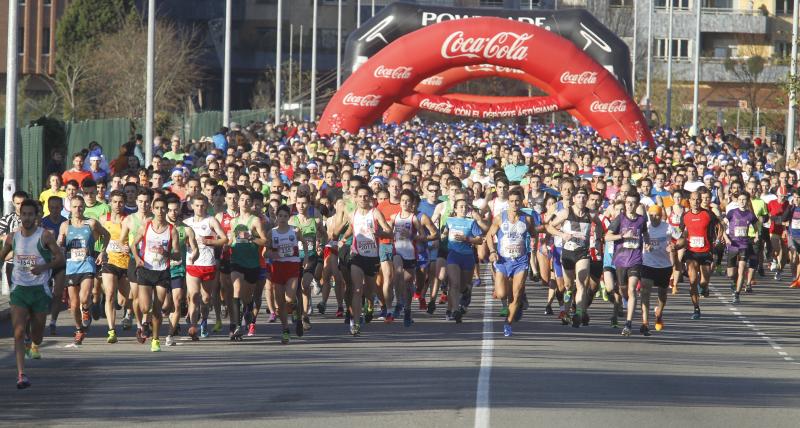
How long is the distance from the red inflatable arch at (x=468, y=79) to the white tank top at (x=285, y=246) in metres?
25.2

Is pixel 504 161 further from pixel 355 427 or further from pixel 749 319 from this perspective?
pixel 355 427

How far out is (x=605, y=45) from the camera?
46781 millimetres

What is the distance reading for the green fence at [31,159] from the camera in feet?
93.7

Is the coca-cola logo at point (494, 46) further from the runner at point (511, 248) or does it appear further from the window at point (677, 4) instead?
the window at point (677, 4)

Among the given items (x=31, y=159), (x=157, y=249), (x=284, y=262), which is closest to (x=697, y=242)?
(x=284, y=262)

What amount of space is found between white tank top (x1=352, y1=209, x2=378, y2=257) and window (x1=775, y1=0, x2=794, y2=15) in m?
82.3

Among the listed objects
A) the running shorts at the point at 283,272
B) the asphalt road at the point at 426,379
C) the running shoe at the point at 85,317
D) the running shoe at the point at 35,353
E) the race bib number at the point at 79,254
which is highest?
the race bib number at the point at 79,254

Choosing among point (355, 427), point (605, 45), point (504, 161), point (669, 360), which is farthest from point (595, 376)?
point (605, 45)

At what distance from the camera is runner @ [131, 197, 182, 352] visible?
52.5ft

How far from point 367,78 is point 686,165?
14208mm

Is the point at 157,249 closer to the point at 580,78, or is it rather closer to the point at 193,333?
the point at 193,333

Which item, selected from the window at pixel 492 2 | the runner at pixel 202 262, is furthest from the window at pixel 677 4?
the runner at pixel 202 262

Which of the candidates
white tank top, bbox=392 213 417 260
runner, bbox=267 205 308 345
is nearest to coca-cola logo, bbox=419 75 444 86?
white tank top, bbox=392 213 417 260

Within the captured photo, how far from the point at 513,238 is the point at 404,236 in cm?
150
